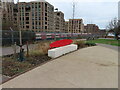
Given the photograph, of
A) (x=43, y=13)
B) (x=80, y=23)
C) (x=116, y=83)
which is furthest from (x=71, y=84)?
(x=80, y=23)

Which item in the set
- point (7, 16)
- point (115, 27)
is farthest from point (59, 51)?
point (115, 27)

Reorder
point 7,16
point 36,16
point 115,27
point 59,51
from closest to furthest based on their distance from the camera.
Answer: point 59,51, point 7,16, point 115,27, point 36,16

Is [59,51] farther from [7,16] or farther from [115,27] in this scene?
[115,27]

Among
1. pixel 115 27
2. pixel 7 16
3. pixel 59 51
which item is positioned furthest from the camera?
pixel 115 27

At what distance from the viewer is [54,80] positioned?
3.72 metres

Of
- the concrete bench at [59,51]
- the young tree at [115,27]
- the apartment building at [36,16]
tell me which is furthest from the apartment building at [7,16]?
the apartment building at [36,16]

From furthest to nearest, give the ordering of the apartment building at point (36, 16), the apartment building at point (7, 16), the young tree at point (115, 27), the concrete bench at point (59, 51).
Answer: the apartment building at point (36, 16), the young tree at point (115, 27), the apartment building at point (7, 16), the concrete bench at point (59, 51)

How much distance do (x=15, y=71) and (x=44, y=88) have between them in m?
1.83

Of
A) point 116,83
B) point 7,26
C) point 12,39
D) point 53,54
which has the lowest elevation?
point 116,83

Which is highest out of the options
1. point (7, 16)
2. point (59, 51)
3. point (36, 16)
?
point (36, 16)

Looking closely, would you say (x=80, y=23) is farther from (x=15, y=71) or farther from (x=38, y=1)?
(x=15, y=71)

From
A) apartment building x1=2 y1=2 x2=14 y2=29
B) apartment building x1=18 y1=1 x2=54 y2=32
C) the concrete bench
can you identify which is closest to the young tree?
→ the concrete bench

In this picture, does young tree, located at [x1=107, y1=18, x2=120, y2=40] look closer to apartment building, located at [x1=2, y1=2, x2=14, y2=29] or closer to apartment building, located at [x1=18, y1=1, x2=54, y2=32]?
apartment building, located at [x1=2, y1=2, x2=14, y2=29]

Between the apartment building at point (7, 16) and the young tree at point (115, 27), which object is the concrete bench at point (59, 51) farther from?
the young tree at point (115, 27)
